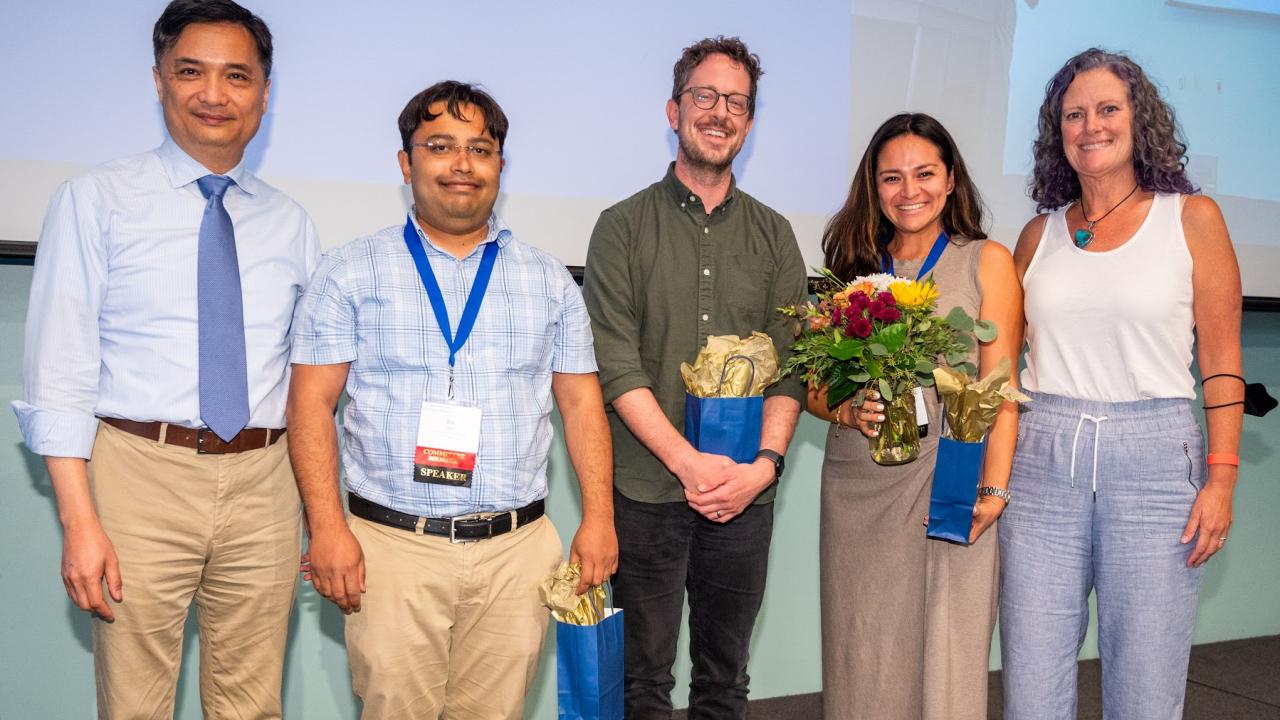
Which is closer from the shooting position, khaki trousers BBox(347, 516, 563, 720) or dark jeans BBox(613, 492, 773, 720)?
khaki trousers BBox(347, 516, 563, 720)

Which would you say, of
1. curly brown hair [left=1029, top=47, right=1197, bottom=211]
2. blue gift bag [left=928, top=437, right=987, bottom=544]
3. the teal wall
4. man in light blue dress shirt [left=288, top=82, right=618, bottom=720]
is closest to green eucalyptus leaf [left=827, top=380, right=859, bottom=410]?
blue gift bag [left=928, top=437, right=987, bottom=544]

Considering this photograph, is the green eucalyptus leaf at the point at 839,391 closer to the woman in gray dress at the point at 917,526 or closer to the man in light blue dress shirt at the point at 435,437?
the woman in gray dress at the point at 917,526

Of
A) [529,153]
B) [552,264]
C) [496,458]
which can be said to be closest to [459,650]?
[496,458]

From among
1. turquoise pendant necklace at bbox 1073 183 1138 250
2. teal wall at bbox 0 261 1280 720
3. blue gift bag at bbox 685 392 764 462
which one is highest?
turquoise pendant necklace at bbox 1073 183 1138 250

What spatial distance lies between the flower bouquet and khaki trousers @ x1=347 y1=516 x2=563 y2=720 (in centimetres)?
82

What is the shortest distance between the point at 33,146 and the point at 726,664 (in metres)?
2.45

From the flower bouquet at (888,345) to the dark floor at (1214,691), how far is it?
1.87 meters

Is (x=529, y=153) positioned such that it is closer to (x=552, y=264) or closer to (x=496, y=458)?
(x=552, y=264)

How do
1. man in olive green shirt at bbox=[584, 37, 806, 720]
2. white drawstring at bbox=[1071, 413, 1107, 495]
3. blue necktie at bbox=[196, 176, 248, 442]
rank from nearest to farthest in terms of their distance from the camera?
blue necktie at bbox=[196, 176, 248, 442] → white drawstring at bbox=[1071, 413, 1107, 495] → man in olive green shirt at bbox=[584, 37, 806, 720]

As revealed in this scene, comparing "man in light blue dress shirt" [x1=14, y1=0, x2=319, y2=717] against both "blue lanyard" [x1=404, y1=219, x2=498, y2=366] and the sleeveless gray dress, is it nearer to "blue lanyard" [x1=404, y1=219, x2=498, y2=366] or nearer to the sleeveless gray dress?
"blue lanyard" [x1=404, y1=219, x2=498, y2=366]

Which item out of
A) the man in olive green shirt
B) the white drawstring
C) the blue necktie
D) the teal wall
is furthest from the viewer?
the teal wall

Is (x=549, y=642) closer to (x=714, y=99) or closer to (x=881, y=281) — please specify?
(x=881, y=281)

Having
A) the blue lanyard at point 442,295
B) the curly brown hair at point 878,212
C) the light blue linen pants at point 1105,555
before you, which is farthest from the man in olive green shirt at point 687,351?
the light blue linen pants at point 1105,555

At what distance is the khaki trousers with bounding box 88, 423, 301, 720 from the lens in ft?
6.81
